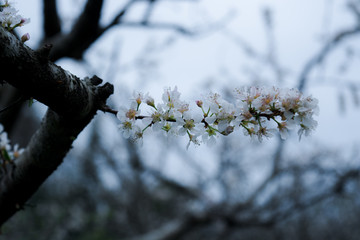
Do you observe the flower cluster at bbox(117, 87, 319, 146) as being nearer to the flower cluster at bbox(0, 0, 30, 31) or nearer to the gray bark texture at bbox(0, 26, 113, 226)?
the gray bark texture at bbox(0, 26, 113, 226)

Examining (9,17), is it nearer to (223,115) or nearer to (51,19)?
(223,115)

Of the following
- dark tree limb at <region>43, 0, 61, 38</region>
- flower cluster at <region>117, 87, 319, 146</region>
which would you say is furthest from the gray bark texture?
dark tree limb at <region>43, 0, 61, 38</region>

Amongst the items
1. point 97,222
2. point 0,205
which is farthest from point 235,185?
point 0,205

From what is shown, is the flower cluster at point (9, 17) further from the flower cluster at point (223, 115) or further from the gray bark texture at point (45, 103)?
the flower cluster at point (223, 115)

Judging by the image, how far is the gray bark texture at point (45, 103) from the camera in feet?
2.72

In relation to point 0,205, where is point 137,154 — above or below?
above

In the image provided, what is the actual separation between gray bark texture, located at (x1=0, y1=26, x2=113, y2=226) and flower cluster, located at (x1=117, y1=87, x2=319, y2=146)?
0.52ft

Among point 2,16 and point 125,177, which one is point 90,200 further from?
point 2,16

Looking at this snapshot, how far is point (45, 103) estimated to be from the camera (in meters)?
0.95

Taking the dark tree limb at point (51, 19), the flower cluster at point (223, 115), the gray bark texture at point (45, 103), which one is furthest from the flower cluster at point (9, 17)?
the dark tree limb at point (51, 19)

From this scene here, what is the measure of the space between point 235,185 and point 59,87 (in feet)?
22.8

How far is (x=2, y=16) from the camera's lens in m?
0.94

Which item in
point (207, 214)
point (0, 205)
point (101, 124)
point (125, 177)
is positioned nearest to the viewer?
point (0, 205)

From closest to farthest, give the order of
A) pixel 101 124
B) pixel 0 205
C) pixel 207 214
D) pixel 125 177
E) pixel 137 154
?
pixel 0 205, pixel 207 214, pixel 137 154, pixel 125 177, pixel 101 124
